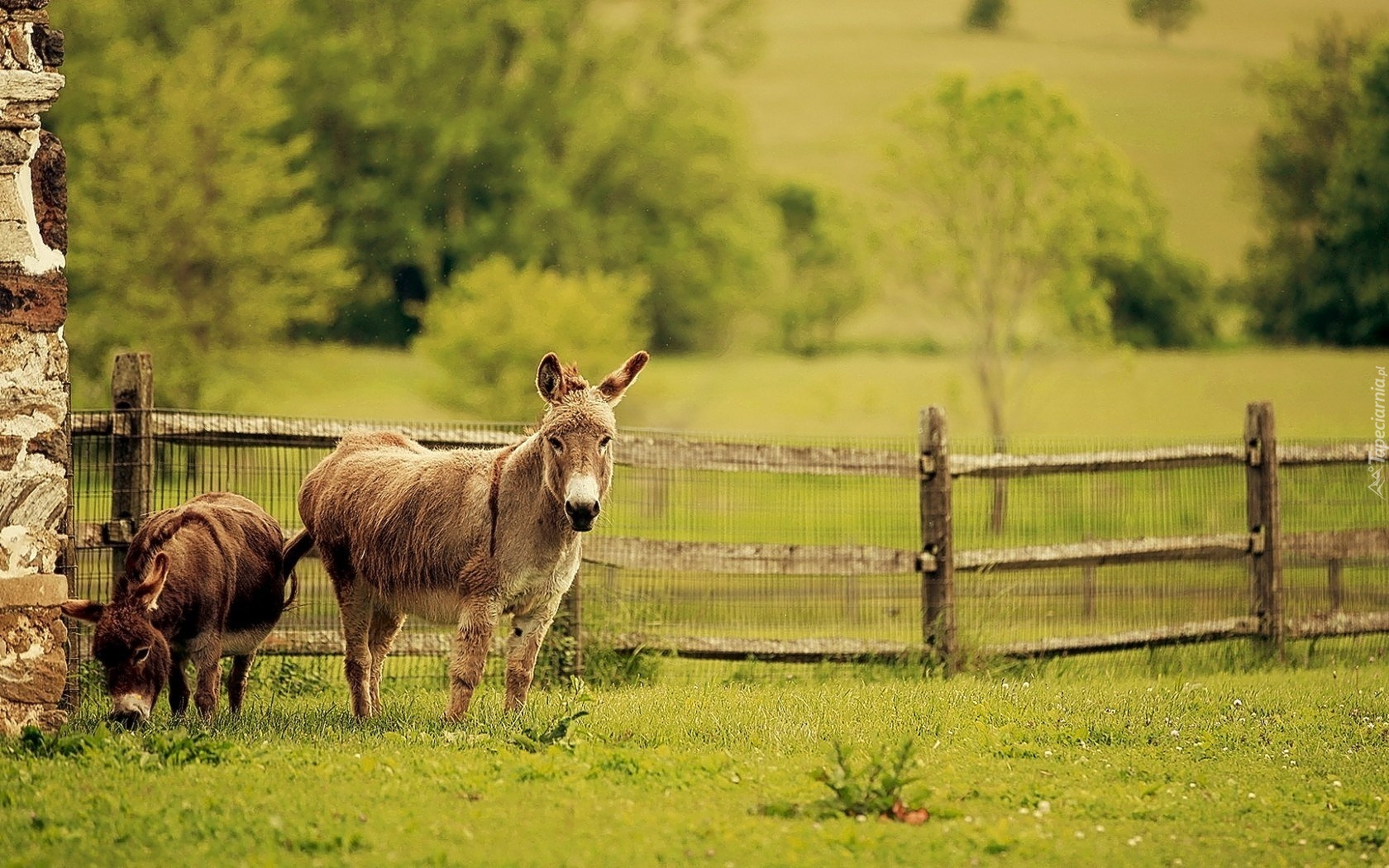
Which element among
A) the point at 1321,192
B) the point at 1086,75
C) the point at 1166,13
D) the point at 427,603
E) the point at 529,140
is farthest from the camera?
the point at 1166,13

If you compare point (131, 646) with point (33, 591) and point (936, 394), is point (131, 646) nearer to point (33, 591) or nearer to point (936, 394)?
point (33, 591)

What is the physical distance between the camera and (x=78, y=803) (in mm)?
5941

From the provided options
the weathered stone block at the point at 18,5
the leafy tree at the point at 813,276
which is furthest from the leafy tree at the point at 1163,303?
the weathered stone block at the point at 18,5

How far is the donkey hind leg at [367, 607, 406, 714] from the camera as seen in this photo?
29.7 ft

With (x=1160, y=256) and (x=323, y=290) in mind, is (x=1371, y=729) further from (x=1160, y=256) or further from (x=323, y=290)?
(x=1160, y=256)

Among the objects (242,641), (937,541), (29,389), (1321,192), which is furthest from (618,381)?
(1321,192)

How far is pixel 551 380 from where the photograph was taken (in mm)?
8031

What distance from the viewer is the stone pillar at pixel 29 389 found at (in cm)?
708

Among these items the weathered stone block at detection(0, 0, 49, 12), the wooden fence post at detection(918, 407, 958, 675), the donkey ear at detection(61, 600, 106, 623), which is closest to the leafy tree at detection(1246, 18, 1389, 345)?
the wooden fence post at detection(918, 407, 958, 675)

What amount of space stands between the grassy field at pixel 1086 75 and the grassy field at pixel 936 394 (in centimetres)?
1330

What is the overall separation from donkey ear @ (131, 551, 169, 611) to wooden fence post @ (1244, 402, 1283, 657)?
9364mm

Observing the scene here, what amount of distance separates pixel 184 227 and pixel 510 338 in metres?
8.53

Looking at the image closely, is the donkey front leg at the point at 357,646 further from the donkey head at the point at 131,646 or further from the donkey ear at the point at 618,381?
the donkey ear at the point at 618,381

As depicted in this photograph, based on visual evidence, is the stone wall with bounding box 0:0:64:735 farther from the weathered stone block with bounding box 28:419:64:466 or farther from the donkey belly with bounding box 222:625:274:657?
the donkey belly with bounding box 222:625:274:657
